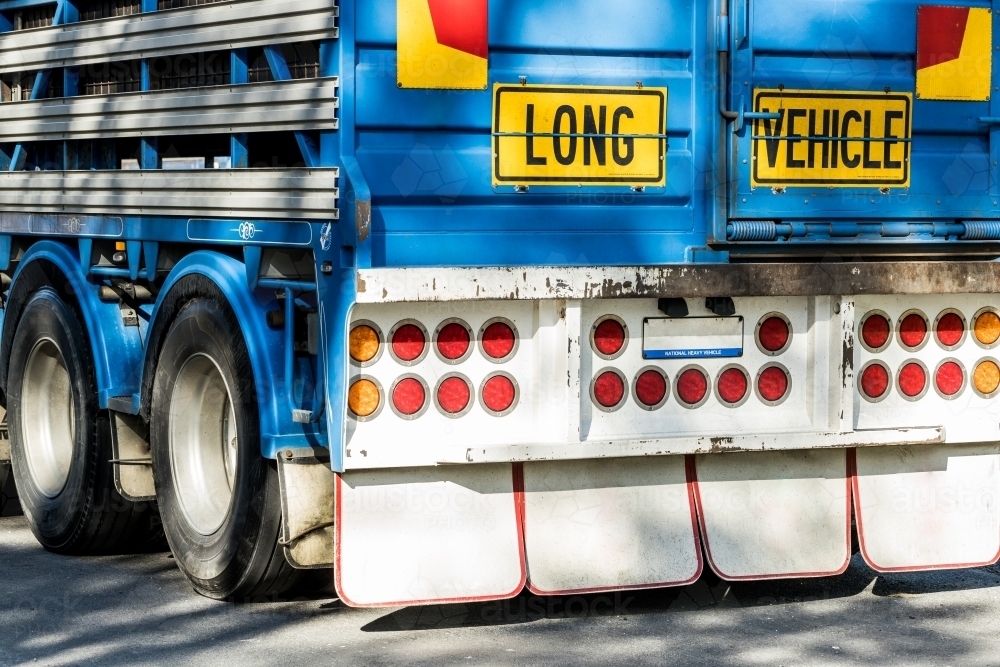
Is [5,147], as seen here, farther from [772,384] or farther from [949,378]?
[949,378]

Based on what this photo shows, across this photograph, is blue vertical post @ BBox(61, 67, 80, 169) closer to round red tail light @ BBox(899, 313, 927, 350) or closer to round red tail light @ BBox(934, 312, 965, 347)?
round red tail light @ BBox(899, 313, 927, 350)

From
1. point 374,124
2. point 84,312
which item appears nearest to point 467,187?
point 374,124

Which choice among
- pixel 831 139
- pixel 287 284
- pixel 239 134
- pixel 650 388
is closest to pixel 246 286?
pixel 287 284

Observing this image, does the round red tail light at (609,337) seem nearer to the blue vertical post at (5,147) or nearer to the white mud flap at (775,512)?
the white mud flap at (775,512)

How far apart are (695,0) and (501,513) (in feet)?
5.91

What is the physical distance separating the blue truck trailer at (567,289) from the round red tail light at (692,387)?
0.01 m

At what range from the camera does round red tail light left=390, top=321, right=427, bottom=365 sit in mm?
5812

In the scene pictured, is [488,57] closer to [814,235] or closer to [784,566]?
[814,235]

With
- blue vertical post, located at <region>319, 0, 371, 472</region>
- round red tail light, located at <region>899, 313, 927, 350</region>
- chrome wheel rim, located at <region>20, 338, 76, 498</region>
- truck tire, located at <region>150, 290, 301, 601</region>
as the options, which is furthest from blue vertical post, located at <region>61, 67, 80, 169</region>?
round red tail light, located at <region>899, 313, 927, 350</region>

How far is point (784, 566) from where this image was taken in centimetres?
626

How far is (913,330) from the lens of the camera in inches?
249

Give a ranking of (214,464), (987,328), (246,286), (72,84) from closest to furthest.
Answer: (246,286), (987,328), (214,464), (72,84)

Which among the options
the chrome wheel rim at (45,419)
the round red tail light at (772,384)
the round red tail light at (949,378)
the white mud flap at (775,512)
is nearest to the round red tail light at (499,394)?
the white mud flap at (775,512)

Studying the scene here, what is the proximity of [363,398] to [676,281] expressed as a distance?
1.06m
